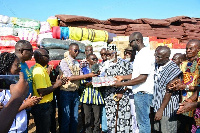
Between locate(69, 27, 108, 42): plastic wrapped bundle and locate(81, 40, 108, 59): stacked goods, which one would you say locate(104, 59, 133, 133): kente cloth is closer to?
locate(81, 40, 108, 59): stacked goods

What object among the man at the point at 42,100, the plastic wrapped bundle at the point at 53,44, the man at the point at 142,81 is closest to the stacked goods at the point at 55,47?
the plastic wrapped bundle at the point at 53,44

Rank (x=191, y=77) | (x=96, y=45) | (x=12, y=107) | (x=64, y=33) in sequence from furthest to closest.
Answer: (x=96, y=45)
(x=64, y=33)
(x=191, y=77)
(x=12, y=107)

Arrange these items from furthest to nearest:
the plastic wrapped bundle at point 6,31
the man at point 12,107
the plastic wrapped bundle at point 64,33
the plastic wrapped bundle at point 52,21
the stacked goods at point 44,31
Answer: the plastic wrapped bundle at point 52,21
the plastic wrapped bundle at point 64,33
the stacked goods at point 44,31
the plastic wrapped bundle at point 6,31
the man at point 12,107

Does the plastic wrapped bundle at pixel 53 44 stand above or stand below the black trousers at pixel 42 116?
above

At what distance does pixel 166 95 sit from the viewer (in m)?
2.15

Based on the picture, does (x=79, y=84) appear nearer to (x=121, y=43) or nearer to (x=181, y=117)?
(x=181, y=117)

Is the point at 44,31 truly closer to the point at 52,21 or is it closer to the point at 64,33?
the point at 64,33

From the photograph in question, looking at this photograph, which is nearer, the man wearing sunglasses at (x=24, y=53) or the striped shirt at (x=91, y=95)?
the man wearing sunglasses at (x=24, y=53)

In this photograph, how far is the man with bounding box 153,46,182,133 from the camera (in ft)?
7.02

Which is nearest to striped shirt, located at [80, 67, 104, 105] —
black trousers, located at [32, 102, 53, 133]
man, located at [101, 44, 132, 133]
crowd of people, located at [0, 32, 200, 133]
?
crowd of people, located at [0, 32, 200, 133]

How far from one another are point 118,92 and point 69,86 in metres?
0.78

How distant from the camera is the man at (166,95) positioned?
2.14m

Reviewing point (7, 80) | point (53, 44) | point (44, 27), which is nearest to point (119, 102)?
point (7, 80)

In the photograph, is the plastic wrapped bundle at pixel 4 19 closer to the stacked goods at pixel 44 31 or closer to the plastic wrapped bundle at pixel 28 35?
the plastic wrapped bundle at pixel 28 35
